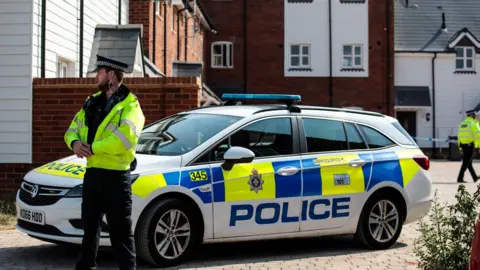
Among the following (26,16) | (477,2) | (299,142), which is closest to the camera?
(299,142)

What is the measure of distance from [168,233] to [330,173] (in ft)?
6.75

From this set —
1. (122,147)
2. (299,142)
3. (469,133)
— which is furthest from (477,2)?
(122,147)

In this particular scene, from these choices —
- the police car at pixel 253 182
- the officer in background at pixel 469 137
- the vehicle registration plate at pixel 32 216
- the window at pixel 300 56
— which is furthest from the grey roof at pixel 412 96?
the vehicle registration plate at pixel 32 216

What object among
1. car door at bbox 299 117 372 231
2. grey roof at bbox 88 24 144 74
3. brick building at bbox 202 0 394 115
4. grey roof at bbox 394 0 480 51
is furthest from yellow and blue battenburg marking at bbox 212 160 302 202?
grey roof at bbox 394 0 480 51

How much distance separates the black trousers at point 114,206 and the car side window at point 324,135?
2801 mm

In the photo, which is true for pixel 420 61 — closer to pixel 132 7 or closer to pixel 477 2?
pixel 477 2

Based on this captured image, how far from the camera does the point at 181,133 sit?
7.03 metres

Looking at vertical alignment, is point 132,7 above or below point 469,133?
above

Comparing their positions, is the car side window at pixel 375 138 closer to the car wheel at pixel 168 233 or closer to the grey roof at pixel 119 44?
the car wheel at pixel 168 233

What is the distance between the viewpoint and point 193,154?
260 inches

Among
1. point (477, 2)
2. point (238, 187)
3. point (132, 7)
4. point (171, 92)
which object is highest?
point (477, 2)

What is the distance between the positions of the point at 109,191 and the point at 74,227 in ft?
3.88

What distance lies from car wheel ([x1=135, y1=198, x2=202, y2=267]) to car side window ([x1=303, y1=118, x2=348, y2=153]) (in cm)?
173

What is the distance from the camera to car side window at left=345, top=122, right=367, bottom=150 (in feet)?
25.6
